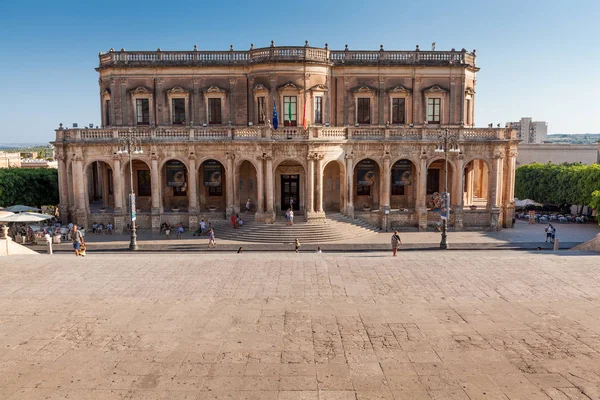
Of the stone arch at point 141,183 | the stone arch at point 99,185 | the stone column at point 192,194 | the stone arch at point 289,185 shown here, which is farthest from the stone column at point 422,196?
the stone arch at point 99,185

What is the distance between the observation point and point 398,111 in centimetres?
4050

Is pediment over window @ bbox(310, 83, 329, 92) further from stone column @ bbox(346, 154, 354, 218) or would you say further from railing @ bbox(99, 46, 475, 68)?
stone column @ bbox(346, 154, 354, 218)

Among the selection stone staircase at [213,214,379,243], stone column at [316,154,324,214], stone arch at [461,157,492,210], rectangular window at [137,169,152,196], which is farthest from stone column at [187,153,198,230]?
stone arch at [461,157,492,210]

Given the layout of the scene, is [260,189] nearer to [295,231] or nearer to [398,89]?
[295,231]

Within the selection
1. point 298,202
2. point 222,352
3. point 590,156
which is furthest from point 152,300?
point 590,156

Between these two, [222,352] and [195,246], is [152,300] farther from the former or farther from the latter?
[195,246]

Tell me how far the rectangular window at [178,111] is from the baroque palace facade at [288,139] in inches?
3.3

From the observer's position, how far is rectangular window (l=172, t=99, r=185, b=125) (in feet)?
131

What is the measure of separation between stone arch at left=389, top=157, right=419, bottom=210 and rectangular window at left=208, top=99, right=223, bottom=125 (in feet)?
49.1

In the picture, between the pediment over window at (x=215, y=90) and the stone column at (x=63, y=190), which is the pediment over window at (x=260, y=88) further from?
the stone column at (x=63, y=190)

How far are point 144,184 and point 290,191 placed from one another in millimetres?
12341

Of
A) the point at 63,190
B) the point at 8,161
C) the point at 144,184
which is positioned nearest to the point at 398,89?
the point at 144,184

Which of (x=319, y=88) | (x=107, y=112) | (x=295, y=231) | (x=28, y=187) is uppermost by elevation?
(x=319, y=88)

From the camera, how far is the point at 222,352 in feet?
42.2
